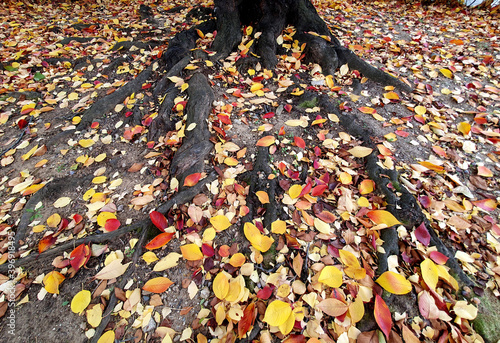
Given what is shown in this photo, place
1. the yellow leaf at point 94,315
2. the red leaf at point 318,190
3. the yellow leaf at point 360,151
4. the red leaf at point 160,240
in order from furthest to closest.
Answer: the yellow leaf at point 360,151 < the red leaf at point 318,190 < the red leaf at point 160,240 < the yellow leaf at point 94,315

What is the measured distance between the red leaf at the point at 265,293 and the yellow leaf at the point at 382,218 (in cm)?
93

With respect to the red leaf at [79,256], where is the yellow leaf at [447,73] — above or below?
above

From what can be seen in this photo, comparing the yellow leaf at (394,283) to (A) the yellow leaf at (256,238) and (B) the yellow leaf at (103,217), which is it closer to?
(A) the yellow leaf at (256,238)

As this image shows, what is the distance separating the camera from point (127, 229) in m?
1.85

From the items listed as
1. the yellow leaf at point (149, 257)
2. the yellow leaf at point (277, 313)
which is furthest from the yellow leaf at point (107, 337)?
the yellow leaf at point (277, 313)

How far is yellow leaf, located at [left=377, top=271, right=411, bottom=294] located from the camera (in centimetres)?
149

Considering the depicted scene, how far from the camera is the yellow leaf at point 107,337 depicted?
1.43m

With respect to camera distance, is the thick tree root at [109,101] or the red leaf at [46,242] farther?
the thick tree root at [109,101]

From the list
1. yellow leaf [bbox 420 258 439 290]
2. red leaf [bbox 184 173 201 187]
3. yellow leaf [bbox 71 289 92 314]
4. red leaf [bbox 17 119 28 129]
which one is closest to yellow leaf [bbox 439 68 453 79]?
yellow leaf [bbox 420 258 439 290]

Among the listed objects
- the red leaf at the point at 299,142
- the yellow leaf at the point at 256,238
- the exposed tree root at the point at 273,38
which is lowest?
the yellow leaf at the point at 256,238

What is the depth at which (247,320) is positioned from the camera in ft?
4.67

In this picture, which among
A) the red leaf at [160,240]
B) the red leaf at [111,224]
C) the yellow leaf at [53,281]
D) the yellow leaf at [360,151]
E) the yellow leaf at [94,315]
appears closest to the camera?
the yellow leaf at [94,315]

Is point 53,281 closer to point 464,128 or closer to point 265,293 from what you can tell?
point 265,293

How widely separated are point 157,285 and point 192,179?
817 millimetres
